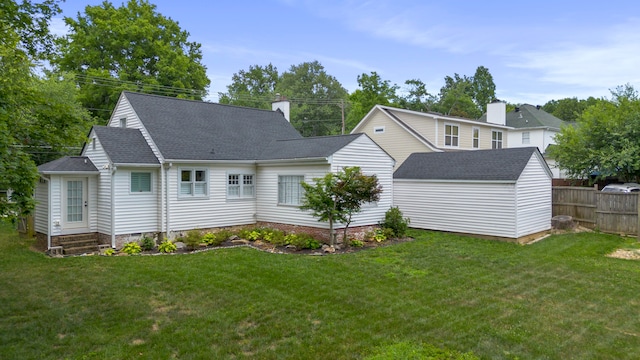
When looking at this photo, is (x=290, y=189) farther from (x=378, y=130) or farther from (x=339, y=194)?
(x=378, y=130)

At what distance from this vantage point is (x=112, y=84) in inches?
1211

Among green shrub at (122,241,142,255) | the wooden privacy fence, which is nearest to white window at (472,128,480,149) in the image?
the wooden privacy fence

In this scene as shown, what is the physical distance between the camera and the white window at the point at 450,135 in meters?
25.0

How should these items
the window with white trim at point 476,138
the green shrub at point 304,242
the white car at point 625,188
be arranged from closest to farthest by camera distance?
the green shrub at point 304,242, the white car at point 625,188, the window with white trim at point 476,138

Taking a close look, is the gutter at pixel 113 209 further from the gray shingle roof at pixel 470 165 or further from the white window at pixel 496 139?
the white window at pixel 496 139

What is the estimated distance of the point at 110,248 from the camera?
12836mm

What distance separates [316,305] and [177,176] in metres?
8.71

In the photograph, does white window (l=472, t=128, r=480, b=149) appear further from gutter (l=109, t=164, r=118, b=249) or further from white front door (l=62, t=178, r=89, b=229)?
white front door (l=62, t=178, r=89, b=229)

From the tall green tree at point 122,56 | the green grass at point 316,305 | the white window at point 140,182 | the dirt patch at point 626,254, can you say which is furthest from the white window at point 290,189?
the tall green tree at point 122,56

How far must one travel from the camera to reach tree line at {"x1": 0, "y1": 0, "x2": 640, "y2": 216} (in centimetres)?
806

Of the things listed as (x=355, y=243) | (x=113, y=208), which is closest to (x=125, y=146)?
(x=113, y=208)

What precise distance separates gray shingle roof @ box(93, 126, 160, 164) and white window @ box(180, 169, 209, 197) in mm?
1104

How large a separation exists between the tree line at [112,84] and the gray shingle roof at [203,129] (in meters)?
2.89

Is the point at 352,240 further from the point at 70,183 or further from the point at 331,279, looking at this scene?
the point at 70,183
